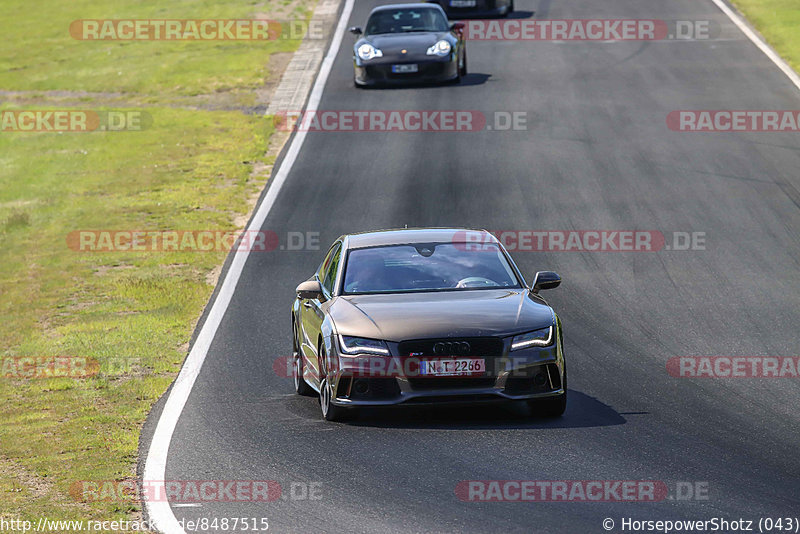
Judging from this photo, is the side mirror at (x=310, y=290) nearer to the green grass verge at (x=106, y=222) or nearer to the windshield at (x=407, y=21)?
the green grass verge at (x=106, y=222)

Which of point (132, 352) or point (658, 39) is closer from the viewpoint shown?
point (132, 352)

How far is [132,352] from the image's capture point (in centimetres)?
1460

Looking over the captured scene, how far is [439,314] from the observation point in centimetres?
1016

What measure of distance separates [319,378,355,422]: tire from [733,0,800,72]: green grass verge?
2172 centimetres

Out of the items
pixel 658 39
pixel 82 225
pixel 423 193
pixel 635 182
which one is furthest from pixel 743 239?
pixel 658 39

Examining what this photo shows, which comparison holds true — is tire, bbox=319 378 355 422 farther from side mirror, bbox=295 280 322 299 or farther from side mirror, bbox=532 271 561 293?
side mirror, bbox=532 271 561 293

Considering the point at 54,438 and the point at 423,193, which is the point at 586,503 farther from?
the point at 423,193

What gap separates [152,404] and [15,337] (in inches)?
199
